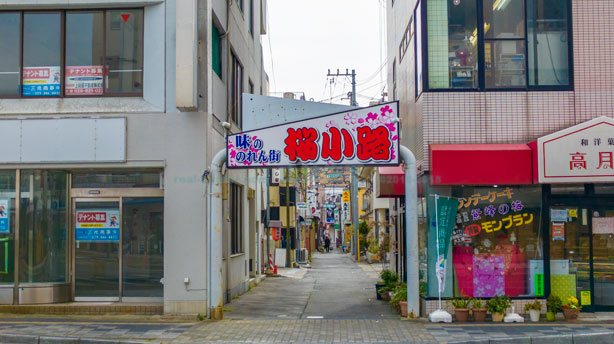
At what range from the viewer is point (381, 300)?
1709 centimetres

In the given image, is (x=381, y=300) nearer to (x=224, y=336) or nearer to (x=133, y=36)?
(x=224, y=336)

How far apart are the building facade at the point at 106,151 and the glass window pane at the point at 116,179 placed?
0.08ft

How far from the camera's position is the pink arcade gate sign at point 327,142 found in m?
13.0

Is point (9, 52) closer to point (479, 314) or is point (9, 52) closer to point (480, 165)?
point (480, 165)

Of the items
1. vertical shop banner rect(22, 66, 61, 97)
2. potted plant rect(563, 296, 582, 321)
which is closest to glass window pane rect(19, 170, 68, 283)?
vertical shop banner rect(22, 66, 61, 97)

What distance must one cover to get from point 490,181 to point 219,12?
24.5ft

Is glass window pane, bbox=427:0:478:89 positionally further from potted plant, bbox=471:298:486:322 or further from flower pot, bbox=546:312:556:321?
flower pot, bbox=546:312:556:321

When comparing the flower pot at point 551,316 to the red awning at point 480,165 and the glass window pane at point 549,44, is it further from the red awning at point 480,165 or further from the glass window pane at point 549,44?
the glass window pane at point 549,44

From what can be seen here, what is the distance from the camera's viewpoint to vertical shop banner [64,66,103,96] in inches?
556

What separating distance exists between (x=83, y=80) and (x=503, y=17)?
29.8ft

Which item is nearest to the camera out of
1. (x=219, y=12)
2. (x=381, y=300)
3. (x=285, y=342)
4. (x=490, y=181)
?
(x=285, y=342)

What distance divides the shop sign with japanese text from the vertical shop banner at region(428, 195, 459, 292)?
1829 millimetres

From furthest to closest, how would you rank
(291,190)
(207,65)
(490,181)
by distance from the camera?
(291,190)
(207,65)
(490,181)

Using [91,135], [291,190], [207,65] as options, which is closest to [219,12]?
[207,65]
